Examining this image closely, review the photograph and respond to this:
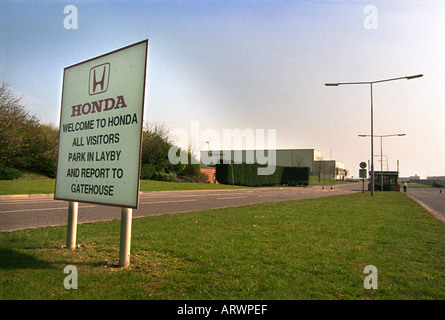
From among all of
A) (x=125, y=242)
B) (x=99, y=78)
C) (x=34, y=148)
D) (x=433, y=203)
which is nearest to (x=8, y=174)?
(x=34, y=148)

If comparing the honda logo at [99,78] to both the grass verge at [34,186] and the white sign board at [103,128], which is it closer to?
the white sign board at [103,128]

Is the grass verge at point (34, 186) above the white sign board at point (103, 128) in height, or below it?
below

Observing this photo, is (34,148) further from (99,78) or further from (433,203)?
(433,203)

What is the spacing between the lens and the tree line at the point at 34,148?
25152 millimetres

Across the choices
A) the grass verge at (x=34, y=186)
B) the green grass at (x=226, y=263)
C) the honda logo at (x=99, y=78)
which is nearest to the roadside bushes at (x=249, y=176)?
the grass verge at (x=34, y=186)

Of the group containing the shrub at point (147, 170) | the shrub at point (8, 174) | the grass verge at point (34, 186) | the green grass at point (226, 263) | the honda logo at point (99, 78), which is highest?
the honda logo at point (99, 78)

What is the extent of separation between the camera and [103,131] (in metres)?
4.96

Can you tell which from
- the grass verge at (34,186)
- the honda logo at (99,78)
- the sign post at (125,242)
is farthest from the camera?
the grass verge at (34,186)

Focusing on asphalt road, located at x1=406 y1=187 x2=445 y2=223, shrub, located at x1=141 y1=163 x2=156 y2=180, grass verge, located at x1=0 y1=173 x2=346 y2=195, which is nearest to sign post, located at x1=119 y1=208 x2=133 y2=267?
asphalt road, located at x1=406 y1=187 x2=445 y2=223

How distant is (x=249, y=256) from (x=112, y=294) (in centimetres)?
224

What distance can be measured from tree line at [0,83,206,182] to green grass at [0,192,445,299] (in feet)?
74.4
